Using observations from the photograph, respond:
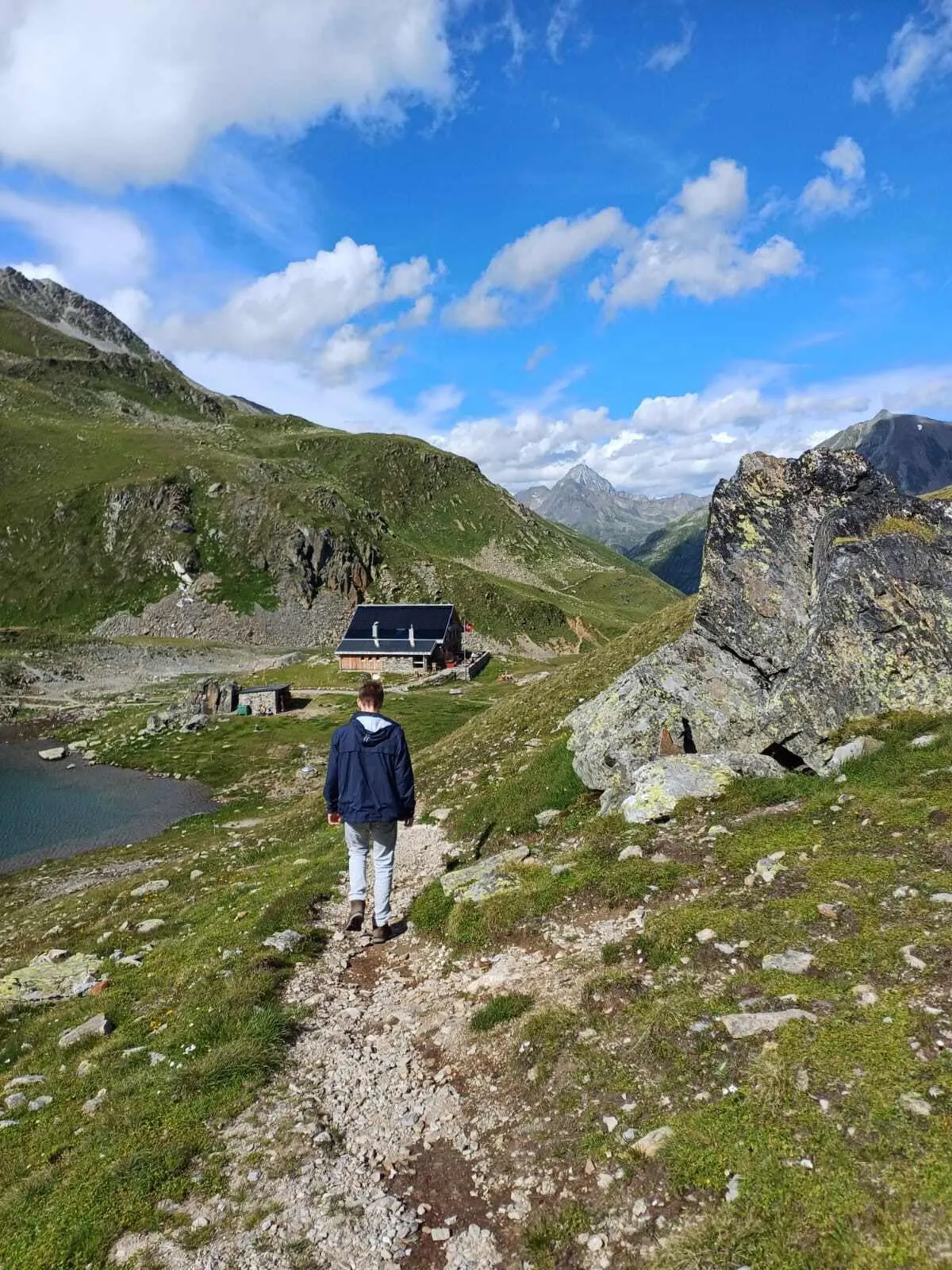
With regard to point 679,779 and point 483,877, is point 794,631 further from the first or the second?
point 483,877

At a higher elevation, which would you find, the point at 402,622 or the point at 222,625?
the point at 402,622

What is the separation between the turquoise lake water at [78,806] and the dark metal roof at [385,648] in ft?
132

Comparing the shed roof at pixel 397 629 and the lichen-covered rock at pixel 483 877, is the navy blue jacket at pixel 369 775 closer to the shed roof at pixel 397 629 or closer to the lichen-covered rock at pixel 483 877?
the lichen-covered rock at pixel 483 877

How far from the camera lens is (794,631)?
19984 millimetres

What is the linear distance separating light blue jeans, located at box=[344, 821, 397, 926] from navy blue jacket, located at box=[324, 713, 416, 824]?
34cm

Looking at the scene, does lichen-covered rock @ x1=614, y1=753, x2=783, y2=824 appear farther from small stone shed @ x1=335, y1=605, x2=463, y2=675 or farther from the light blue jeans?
small stone shed @ x1=335, y1=605, x2=463, y2=675

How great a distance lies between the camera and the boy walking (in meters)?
12.7

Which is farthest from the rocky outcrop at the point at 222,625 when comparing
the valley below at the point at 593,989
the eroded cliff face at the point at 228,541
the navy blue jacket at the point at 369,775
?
the navy blue jacket at the point at 369,775

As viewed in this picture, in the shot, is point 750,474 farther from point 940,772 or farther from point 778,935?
point 778,935

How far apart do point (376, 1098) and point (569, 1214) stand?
3.33m

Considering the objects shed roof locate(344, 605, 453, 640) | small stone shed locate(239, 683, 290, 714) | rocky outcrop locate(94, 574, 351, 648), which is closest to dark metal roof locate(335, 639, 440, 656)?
shed roof locate(344, 605, 453, 640)

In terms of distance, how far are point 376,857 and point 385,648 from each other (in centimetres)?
8187

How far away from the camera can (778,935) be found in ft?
32.1

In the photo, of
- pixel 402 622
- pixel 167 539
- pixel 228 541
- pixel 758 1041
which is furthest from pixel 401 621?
pixel 758 1041
